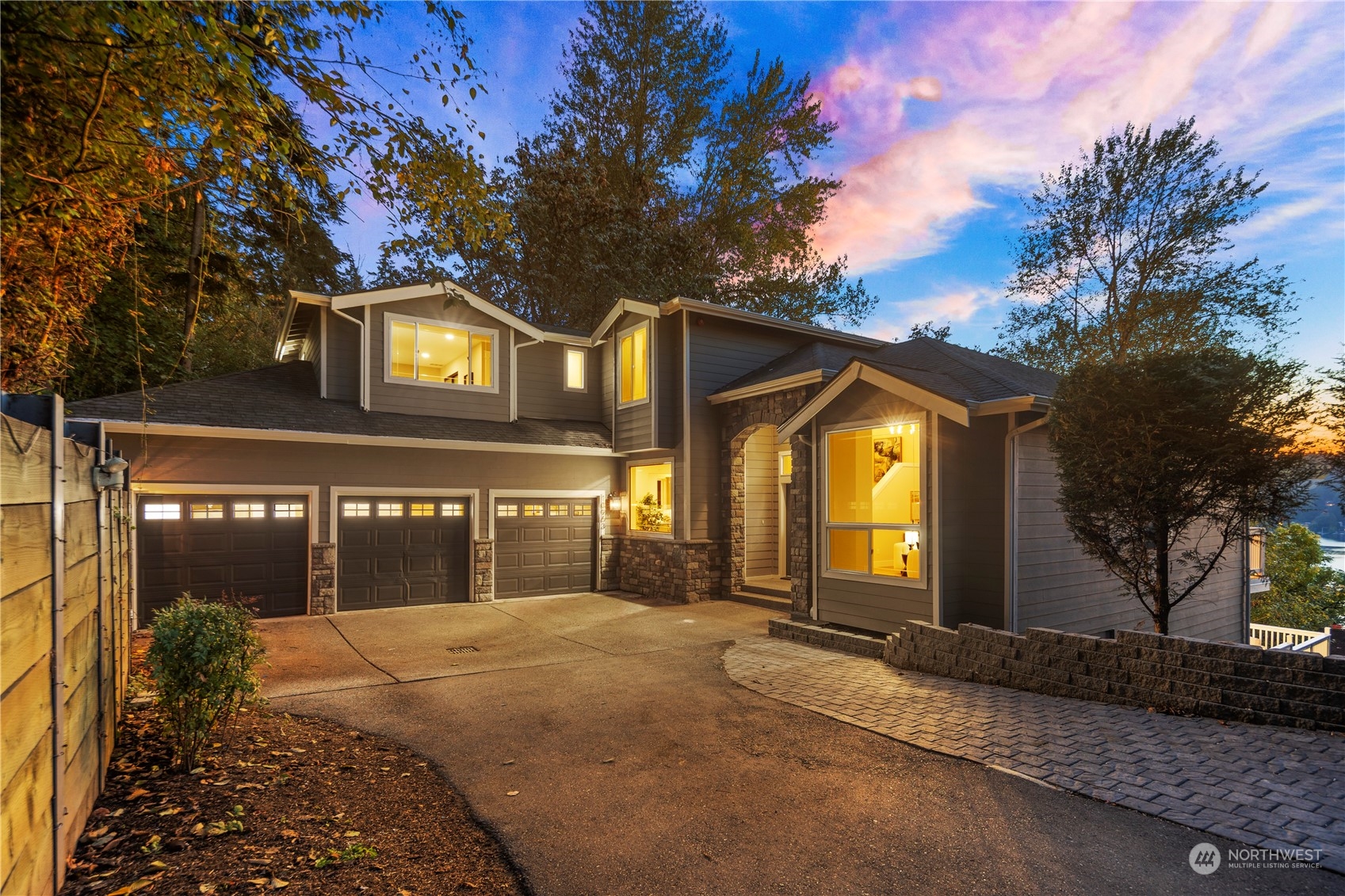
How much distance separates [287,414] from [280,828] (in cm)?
883

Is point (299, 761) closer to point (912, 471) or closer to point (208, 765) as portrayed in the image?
point (208, 765)

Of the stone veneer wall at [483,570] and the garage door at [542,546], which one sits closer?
the stone veneer wall at [483,570]

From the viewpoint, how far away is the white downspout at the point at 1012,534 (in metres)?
7.27

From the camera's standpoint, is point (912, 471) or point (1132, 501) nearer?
point (1132, 501)

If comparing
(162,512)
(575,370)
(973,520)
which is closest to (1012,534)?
(973,520)

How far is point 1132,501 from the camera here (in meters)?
5.88

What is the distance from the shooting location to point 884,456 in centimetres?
846

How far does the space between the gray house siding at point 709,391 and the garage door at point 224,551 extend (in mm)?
7176

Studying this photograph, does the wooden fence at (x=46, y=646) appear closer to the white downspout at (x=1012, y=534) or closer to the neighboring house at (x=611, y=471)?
the neighboring house at (x=611, y=471)

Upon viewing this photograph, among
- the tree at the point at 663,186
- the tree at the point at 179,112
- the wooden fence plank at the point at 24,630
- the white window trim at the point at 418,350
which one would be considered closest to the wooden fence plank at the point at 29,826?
the wooden fence plank at the point at 24,630

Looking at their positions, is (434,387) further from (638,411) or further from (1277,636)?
(1277,636)

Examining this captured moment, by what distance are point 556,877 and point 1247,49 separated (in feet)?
40.7

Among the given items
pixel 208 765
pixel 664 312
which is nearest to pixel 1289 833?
pixel 208 765
